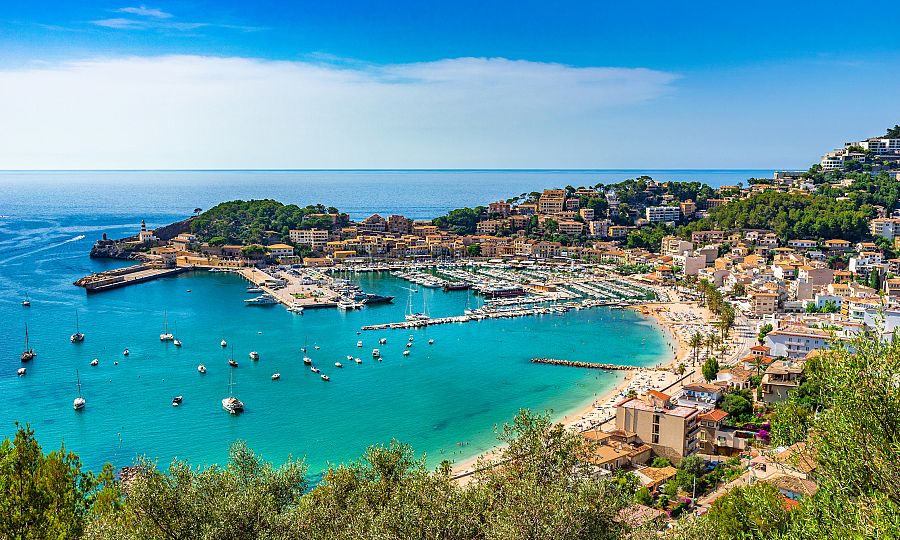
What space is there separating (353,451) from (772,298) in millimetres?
23065

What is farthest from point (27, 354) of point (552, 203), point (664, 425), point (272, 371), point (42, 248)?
point (552, 203)

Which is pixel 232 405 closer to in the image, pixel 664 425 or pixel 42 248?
pixel 664 425

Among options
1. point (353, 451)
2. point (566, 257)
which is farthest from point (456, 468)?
point (566, 257)

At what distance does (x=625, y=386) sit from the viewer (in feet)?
73.1

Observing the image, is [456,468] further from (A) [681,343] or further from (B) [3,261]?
(B) [3,261]

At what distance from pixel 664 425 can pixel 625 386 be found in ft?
20.7

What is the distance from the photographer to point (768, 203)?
4988 cm

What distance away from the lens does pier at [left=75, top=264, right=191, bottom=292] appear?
3838cm

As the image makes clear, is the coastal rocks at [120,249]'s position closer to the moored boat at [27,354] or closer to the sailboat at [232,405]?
the moored boat at [27,354]

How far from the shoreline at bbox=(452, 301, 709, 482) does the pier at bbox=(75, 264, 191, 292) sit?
29.1 meters

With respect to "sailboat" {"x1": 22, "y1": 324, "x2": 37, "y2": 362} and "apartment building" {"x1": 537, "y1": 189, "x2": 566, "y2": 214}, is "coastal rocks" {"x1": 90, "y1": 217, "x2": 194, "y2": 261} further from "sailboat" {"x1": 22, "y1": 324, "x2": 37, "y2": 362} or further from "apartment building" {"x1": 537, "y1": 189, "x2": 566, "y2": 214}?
"apartment building" {"x1": 537, "y1": 189, "x2": 566, "y2": 214}

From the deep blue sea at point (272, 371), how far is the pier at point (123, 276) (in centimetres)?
104

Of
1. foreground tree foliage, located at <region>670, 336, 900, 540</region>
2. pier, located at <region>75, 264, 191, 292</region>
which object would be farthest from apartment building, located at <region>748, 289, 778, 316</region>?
pier, located at <region>75, 264, 191, 292</region>

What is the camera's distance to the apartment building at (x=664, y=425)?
1578 centimetres
